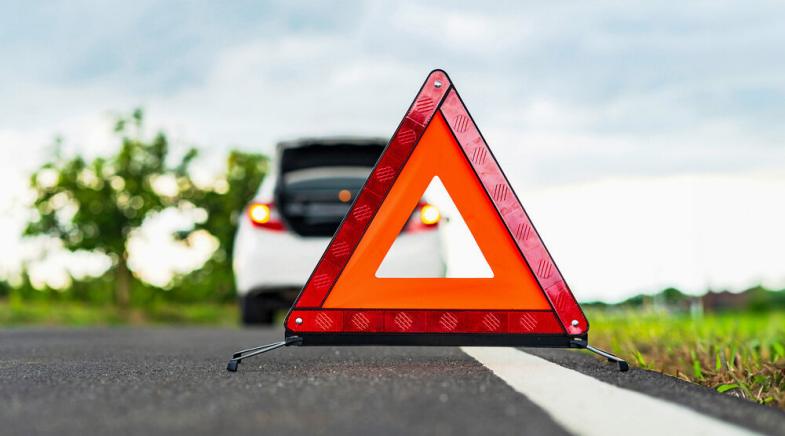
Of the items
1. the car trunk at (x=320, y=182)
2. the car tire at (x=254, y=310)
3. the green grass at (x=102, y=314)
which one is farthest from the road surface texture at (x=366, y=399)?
the green grass at (x=102, y=314)

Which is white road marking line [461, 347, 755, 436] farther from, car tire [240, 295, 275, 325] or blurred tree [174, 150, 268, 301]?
blurred tree [174, 150, 268, 301]

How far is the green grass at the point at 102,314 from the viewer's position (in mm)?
21328

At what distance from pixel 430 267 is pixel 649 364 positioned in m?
2.72

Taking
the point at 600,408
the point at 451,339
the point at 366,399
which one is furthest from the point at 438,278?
the point at 600,408

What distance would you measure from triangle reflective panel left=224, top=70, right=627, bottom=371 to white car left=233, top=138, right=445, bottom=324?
3.30 metres

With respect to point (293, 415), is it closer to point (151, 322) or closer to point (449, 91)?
point (449, 91)

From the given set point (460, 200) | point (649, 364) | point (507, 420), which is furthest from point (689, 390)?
point (649, 364)

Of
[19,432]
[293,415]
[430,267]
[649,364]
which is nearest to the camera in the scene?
[19,432]

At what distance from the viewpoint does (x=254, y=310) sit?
981 cm

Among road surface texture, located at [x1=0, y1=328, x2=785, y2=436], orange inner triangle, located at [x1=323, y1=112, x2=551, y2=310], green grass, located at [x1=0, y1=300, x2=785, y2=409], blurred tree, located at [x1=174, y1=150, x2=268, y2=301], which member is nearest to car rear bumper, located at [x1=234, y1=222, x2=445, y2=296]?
green grass, located at [x1=0, y1=300, x2=785, y2=409]

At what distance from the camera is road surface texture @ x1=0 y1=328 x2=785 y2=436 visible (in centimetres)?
275

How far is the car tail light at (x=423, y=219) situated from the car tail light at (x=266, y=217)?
1.20m

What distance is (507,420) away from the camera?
2.83 metres

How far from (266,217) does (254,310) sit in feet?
5.68
